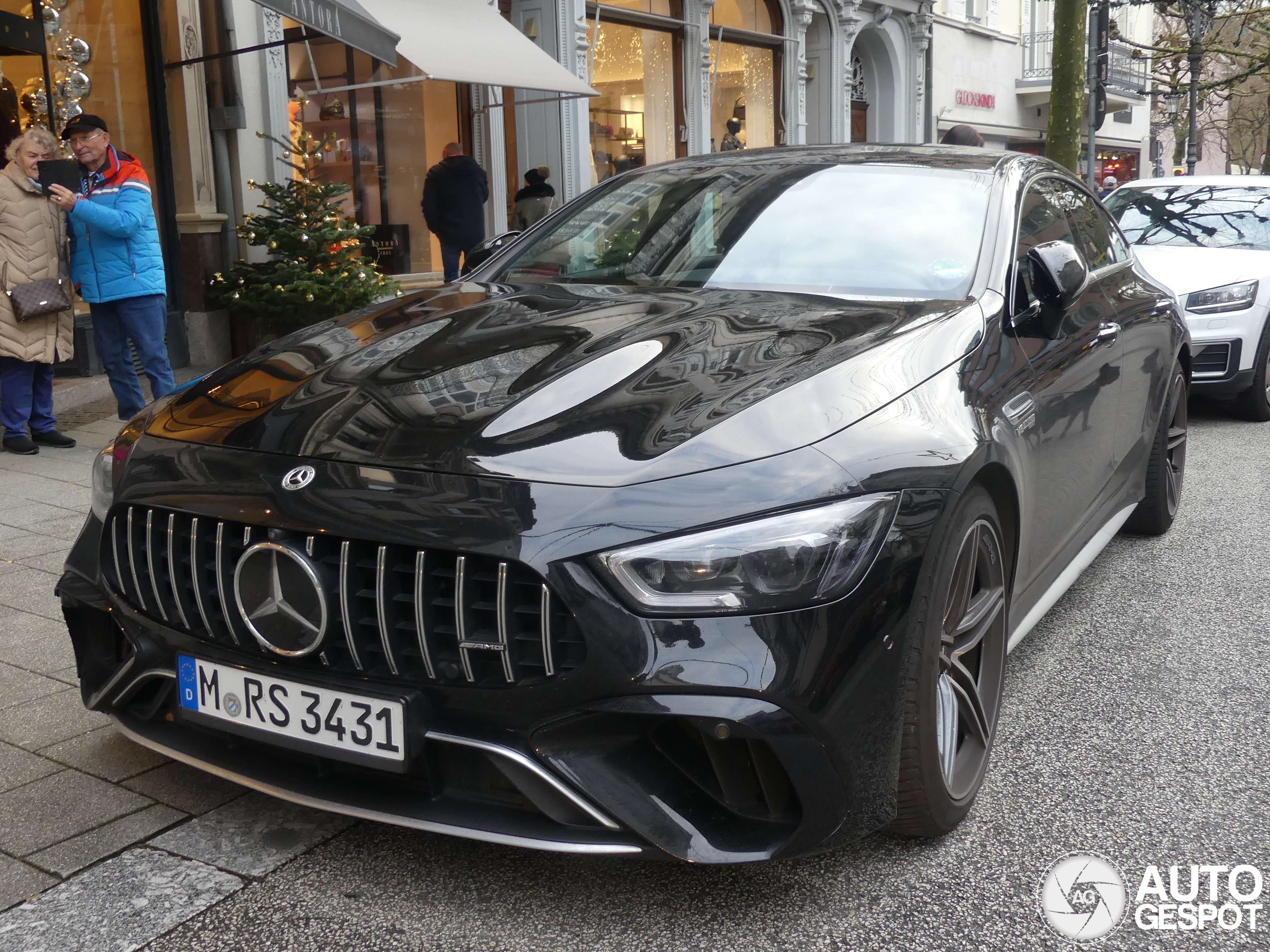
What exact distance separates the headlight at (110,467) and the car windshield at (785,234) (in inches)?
54.3

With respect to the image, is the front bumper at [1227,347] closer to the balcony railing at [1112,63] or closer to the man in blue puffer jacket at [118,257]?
the man in blue puffer jacket at [118,257]

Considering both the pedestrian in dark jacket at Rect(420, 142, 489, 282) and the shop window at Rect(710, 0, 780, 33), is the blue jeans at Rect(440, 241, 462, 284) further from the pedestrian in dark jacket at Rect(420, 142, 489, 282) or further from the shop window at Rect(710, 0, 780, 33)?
the shop window at Rect(710, 0, 780, 33)

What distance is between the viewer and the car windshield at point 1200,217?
28.8 feet

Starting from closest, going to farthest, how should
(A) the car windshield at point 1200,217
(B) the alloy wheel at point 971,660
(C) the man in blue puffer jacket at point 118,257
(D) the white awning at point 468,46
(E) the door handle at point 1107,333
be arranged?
1. (B) the alloy wheel at point 971,660
2. (E) the door handle at point 1107,333
3. (C) the man in blue puffer jacket at point 118,257
4. (A) the car windshield at point 1200,217
5. (D) the white awning at point 468,46

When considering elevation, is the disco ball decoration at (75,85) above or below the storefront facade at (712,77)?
below

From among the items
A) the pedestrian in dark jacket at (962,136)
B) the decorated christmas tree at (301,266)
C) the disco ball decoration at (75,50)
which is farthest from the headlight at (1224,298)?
the disco ball decoration at (75,50)

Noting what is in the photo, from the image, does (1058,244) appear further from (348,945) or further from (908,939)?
(348,945)

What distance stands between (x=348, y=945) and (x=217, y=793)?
2.46ft

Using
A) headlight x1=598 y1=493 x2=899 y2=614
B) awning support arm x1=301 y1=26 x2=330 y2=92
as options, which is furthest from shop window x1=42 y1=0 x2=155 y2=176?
headlight x1=598 y1=493 x2=899 y2=614

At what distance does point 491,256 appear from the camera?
4.41 meters

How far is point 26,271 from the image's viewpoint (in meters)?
7.12

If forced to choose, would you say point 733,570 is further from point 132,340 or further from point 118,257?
point 132,340

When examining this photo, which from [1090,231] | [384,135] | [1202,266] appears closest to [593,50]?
[384,135]

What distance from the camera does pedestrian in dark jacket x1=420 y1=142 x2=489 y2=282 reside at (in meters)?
12.7
